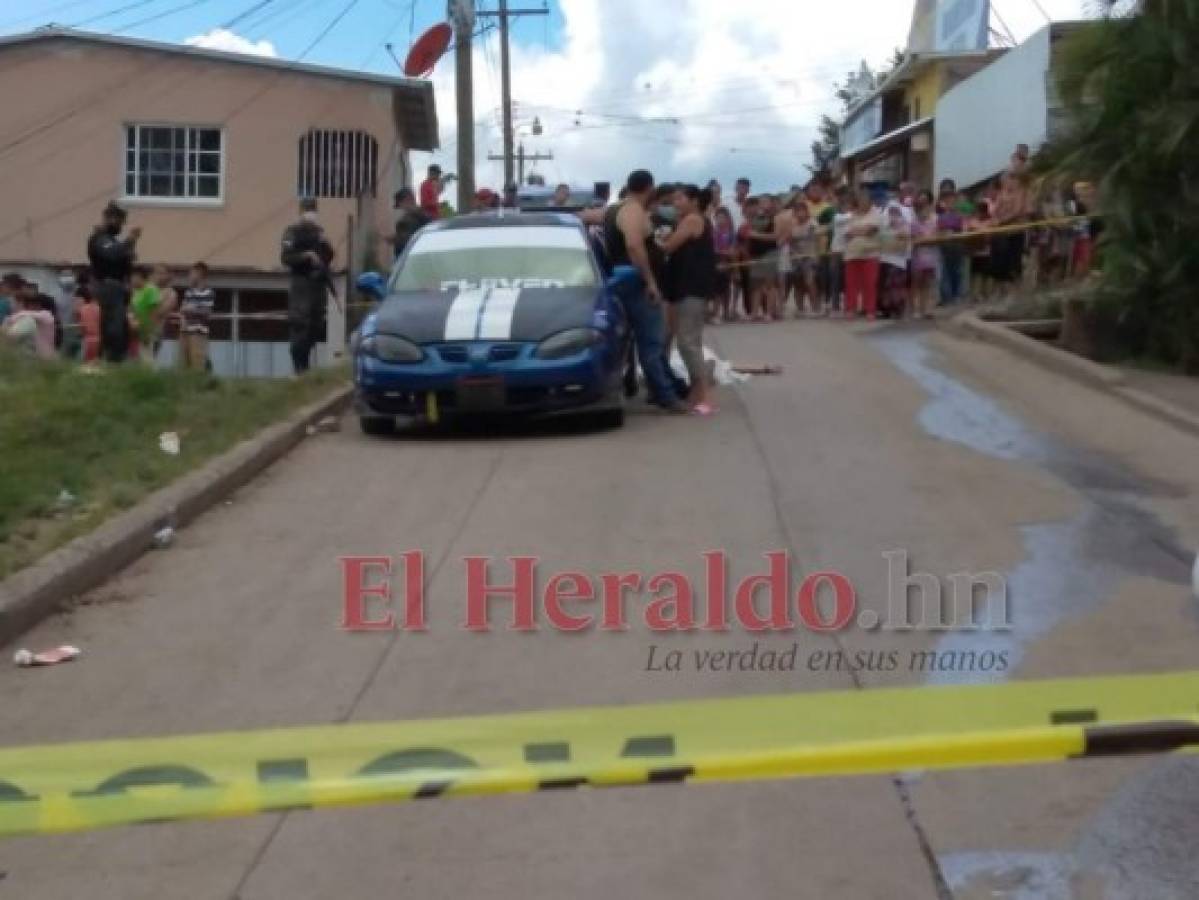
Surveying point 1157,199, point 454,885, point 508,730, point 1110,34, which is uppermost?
point 1110,34

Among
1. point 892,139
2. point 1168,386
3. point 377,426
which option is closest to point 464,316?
point 377,426

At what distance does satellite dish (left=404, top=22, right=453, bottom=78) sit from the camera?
30250 millimetres

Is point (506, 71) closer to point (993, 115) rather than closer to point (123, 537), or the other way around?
point (993, 115)

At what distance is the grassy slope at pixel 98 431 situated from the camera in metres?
10.1

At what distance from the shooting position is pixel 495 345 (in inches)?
542

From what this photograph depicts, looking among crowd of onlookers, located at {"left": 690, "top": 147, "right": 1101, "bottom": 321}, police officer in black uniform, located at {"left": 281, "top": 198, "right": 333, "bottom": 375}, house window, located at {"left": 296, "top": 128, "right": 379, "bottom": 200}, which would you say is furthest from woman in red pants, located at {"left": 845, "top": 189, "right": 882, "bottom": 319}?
house window, located at {"left": 296, "top": 128, "right": 379, "bottom": 200}

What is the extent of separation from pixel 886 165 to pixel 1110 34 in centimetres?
3069

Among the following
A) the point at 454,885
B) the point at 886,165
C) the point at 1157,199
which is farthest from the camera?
the point at 886,165

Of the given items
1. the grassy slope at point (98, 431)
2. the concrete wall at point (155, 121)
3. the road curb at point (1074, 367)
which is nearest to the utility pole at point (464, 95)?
the concrete wall at point (155, 121)

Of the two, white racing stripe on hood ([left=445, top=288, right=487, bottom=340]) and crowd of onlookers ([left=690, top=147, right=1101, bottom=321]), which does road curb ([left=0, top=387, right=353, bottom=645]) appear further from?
crowd of onlookers ([left=690, top=147, right=1101, bottom=321])

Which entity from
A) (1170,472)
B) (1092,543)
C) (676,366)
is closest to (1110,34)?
(676,366)

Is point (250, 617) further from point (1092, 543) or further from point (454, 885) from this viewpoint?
point (1092, 543)

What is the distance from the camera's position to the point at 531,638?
26.6 ft

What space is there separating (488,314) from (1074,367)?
19.6 feet
